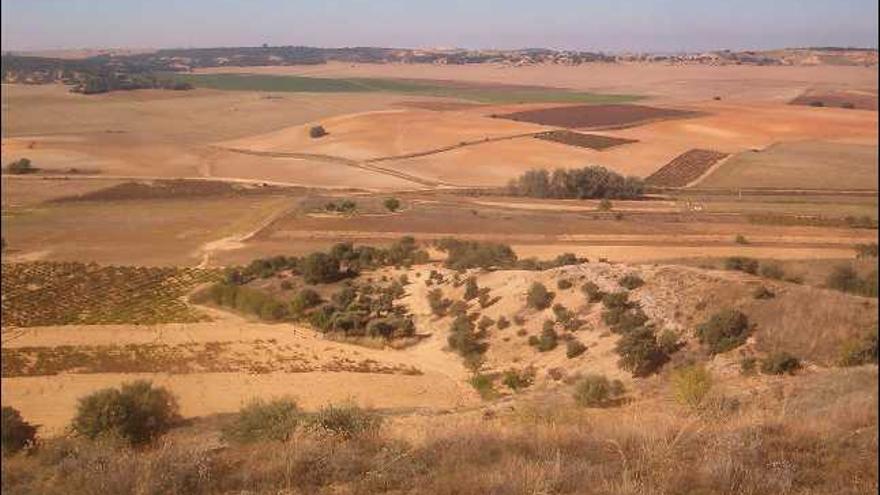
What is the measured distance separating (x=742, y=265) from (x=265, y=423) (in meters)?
19.1

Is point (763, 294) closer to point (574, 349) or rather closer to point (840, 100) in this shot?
point (574, 349)

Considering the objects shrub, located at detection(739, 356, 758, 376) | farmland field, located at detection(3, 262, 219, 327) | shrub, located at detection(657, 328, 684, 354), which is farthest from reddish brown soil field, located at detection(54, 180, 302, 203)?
shrub, located at detection(739, 356, 758, 376)

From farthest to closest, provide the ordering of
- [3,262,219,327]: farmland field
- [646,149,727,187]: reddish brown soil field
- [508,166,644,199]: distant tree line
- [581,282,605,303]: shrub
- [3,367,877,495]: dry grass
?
1. [646,149,727,187]: reddish brown soil field
2. [508,166,644,199]: distant tree line
3. [3,262,219,327]: farmland field
4. [581,282,605,303]: shrub
5. [3,367,877,495]: dry grass

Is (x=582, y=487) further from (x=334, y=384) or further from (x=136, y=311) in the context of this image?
(x=136, y=311)

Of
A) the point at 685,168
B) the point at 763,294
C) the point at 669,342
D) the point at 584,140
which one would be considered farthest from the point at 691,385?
the point at 584,140

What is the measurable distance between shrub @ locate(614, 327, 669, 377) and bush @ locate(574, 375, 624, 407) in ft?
3.89

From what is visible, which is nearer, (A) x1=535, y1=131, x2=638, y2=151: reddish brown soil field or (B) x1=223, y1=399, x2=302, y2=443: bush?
(B) x1=223, y1=399, x2=302, y2=443: bush

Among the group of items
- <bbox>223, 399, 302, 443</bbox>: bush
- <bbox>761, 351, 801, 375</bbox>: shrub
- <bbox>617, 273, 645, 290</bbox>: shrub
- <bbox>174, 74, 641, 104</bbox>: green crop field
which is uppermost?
<bbox>174, 74, 641, 104</bbox>: green crop field

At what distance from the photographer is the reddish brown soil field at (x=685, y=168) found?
49.0 m

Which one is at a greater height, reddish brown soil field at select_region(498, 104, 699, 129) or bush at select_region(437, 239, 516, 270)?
reddish brown soil field at select_region(498, 104, 699, 129)

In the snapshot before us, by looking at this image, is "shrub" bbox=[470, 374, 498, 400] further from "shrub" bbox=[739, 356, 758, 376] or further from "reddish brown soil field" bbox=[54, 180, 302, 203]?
"reddish brown soil field" bbox=[54, 180, 302, 203]

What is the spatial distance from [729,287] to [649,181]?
3094cm

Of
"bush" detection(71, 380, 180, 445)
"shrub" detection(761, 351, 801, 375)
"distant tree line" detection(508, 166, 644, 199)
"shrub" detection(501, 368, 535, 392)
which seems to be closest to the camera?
"bush" detection(71, 380, 180, 445)

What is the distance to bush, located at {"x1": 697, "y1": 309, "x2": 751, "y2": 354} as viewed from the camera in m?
17.6
